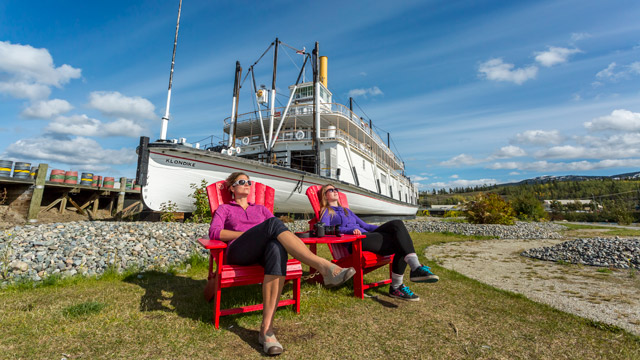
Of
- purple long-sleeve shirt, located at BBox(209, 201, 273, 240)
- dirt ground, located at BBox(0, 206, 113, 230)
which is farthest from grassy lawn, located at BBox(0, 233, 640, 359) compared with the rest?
dirt ground, located at BBox(0, 206, 113, 230)

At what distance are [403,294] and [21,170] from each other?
55.8ft

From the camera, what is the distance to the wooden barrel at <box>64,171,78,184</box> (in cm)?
1445

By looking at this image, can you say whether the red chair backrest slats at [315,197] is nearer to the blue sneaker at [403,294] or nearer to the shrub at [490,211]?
the blue sneaker at [403,294]

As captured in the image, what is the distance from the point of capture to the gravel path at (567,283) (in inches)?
104

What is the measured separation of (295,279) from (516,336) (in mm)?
1747

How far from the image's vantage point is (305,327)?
229cm

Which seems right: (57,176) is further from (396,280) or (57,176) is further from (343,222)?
(396,280)

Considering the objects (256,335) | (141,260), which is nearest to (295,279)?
(256,335)

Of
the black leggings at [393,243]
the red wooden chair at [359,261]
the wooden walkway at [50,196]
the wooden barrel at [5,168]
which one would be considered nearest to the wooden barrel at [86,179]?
the wooden walkway at [50,196]

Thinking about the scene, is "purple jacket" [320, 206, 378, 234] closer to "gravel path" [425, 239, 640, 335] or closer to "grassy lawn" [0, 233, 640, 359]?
"grassy lawn" [0, 233, 640, 359]

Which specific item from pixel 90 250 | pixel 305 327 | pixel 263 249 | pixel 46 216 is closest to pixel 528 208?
pixel 305 327

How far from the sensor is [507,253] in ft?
21.5

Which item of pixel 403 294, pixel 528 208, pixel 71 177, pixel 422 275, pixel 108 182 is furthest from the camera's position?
pixel 528 208

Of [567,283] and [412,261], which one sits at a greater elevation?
[412,261]
